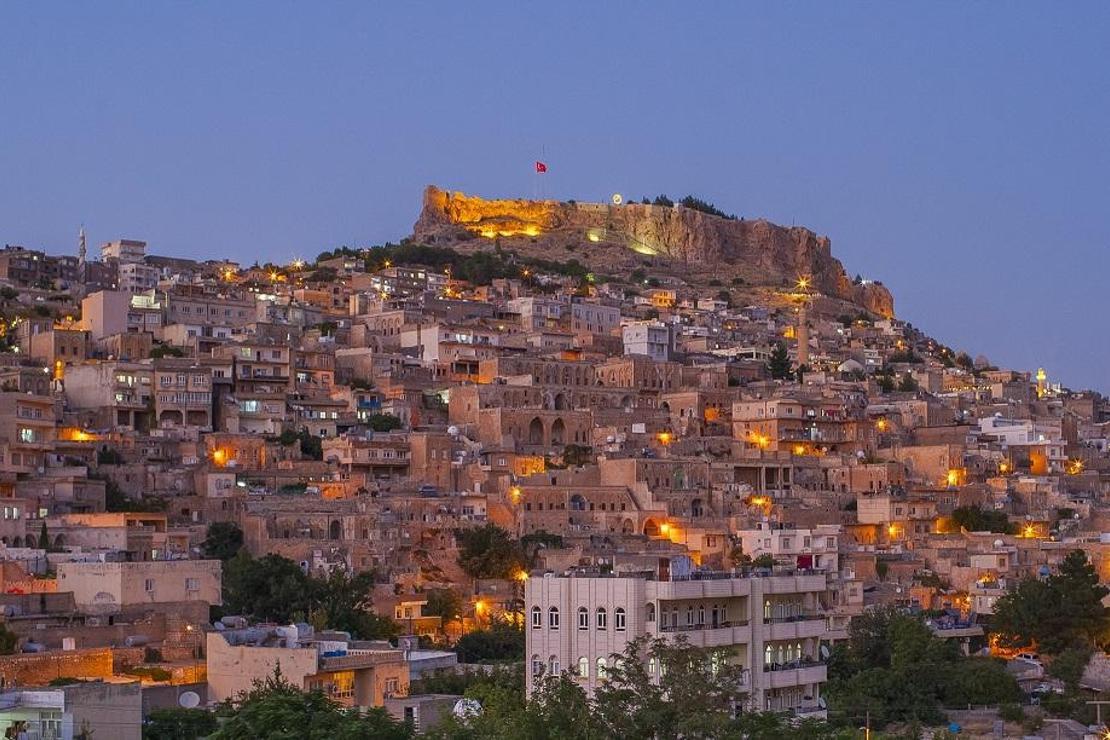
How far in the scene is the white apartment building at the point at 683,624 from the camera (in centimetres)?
2873

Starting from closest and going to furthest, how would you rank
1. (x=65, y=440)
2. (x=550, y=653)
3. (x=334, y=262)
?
(x=550, y=653) → (x=65, y=440) → (x=334, y=262)

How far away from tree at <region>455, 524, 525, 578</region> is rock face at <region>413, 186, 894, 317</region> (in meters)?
66.5

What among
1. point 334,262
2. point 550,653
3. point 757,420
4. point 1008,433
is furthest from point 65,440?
point 334,262

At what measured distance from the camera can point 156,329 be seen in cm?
7112

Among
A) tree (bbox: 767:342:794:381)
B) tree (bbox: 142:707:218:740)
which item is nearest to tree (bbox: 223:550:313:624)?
tree (bbox: 142:707:218:740)

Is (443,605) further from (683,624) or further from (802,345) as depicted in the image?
Result: (802,345)

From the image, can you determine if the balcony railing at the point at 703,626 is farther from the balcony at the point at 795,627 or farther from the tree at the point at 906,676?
the tree at the point at 906,676

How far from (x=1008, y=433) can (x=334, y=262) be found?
126 ft

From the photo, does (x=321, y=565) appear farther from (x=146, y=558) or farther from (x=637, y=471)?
(x=637, y=471)

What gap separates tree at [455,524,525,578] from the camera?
51656 mm

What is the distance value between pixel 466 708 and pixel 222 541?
864 inches

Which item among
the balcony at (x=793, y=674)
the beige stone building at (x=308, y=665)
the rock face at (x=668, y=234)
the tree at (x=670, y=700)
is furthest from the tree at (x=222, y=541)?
the rock face at (x=668, y=234)

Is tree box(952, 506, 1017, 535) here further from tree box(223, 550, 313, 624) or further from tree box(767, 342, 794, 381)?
tree box(223, 550, 313, 624)

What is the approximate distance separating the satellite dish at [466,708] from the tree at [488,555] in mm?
20195
